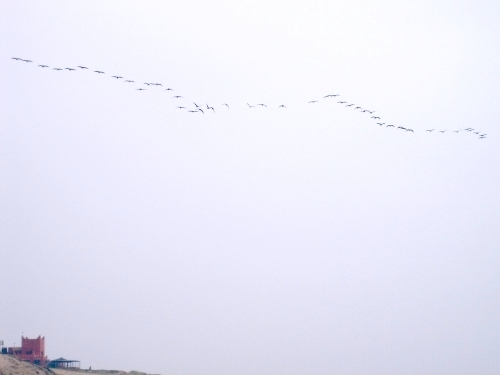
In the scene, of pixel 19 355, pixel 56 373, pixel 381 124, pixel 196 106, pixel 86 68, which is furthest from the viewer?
pixel 19 355

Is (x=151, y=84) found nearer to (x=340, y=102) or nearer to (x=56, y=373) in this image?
(x=340, y=102)

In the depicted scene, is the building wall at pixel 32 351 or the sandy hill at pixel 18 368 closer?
the sandy hill at pixel 18 368

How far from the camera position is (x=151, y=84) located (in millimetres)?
74438

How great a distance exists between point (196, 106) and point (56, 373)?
245ft

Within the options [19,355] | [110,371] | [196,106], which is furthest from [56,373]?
[196,106]

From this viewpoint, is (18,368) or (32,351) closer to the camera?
(18,368)

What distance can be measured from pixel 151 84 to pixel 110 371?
318ft

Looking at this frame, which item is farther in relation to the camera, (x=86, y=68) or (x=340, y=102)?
(x=340, y=102)

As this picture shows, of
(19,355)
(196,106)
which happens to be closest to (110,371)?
(19,355)

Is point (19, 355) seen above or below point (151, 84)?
below

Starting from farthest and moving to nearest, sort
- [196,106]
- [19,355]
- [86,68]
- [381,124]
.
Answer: [19,355], [381,124], [196,106], [86,68]

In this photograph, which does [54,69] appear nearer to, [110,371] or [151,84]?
[151,84]

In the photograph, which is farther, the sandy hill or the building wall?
the building wall

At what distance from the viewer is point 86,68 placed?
2872 inches
